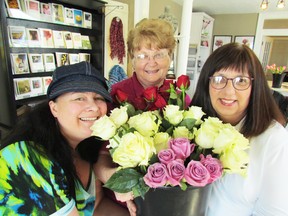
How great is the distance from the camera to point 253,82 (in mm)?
830

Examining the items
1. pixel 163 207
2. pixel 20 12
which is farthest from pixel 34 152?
pixel 20 12

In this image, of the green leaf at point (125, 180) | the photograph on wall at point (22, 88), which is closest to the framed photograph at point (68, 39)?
the photograph on wall at point (22, 88)

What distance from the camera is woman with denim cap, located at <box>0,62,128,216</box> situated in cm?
65

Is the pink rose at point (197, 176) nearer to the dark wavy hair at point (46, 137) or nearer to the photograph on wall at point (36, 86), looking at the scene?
the dark wavy hair at point (46, 137)

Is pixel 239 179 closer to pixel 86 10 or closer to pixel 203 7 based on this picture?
pixel 86 10

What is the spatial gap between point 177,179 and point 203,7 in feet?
21.5

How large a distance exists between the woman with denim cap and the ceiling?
539 cm

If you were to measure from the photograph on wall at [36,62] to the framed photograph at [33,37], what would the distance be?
0.09 metres

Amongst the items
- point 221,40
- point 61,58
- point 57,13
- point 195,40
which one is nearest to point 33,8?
point 57,13

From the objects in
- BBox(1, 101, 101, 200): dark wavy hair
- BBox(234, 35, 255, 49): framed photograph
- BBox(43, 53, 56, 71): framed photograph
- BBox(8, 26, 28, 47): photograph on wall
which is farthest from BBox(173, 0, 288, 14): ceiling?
BBox(1, 101, 101, 200): dark wavy hair

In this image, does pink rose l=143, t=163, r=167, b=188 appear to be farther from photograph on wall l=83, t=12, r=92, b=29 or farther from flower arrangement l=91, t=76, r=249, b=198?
photograph on wall l=83, t=12, r=92, b=29

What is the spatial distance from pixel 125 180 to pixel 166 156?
0.36 feet

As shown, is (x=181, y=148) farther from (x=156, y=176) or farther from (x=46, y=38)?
(x=46, y=38)

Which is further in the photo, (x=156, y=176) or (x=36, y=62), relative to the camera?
(x=36, y=62)
